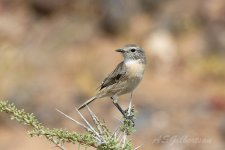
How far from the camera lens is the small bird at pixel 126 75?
6309 mm

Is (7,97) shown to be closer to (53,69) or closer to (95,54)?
(53,69)

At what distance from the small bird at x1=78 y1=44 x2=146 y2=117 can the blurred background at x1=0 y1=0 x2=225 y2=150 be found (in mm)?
6317

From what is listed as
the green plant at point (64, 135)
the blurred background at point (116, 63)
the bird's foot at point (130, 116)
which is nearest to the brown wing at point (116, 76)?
the bird's foot at point (130, 116)

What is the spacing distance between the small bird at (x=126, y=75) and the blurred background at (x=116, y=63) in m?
6.32

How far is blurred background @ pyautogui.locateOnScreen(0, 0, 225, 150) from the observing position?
14781mm

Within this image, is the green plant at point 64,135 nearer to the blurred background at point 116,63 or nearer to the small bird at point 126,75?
the small bird at point 126,75

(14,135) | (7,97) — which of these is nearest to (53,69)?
(7,97)

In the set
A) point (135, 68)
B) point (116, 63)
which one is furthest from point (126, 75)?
point (116, 63)

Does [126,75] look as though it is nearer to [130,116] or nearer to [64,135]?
[130,116]

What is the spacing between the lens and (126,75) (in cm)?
636

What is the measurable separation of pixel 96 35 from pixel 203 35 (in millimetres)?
2682

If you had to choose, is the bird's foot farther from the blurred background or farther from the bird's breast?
the blurred background

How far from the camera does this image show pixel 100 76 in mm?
16766

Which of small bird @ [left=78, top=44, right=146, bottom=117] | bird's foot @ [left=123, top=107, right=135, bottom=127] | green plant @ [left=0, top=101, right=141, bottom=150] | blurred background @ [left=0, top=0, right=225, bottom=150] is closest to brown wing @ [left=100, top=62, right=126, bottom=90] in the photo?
small bird @ [left=78, top=44, right=146, bottom=117]
